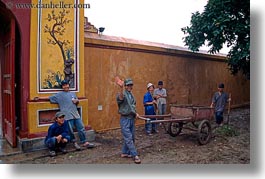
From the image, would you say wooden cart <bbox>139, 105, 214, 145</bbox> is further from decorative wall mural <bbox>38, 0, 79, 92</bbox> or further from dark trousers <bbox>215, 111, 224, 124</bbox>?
decorative wall mural <bbox>38, 0, 79, 92</bbox>

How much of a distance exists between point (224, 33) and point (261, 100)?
2.86 meters

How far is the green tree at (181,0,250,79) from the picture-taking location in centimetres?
635

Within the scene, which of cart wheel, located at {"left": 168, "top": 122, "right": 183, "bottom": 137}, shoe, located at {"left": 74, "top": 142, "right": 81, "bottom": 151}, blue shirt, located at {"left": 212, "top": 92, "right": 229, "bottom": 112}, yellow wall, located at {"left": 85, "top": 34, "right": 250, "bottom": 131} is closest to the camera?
shoe, located at {"left": 74, "top": 142, "right": 81, "bottom": 151}

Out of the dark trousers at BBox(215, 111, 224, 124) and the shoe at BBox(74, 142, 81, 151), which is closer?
the shoe at BBox(74, 142, 81, 151)

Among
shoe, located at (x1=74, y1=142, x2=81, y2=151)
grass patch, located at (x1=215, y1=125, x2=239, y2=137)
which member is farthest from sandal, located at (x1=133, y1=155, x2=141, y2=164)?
grass patch, located at (x1=215, y1=125, x2=239, y2=137)

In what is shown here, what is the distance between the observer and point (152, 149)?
5.52 metres

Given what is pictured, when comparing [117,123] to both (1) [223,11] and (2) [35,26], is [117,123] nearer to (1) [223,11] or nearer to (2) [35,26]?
(2) [35,26]

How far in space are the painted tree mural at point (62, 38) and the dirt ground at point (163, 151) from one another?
1.41 m

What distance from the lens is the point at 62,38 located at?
539cm

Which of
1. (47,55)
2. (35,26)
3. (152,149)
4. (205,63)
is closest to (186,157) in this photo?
(152,149)

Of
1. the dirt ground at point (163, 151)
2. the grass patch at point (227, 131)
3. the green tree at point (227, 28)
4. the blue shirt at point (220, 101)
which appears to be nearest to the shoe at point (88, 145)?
the dirt ground at point (163, 151)

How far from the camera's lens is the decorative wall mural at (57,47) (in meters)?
5.16

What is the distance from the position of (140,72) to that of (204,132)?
2391 mm

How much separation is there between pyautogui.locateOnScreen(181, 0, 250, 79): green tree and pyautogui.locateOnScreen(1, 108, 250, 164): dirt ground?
183cm
